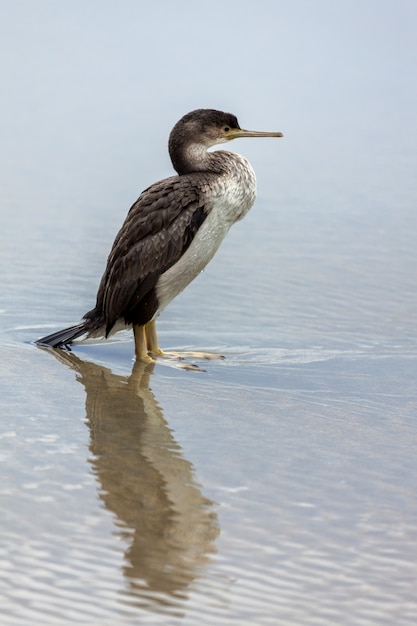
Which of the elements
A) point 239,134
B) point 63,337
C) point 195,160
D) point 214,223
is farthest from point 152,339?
point 239,134

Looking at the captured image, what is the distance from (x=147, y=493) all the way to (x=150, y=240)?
272 cm

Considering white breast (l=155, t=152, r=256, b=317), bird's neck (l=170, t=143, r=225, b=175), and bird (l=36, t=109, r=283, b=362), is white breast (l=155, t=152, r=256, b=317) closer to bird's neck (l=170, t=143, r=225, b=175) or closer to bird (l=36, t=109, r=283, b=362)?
bird (l=36, t=109, r=283, b=362)

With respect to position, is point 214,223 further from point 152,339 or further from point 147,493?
point 147,493

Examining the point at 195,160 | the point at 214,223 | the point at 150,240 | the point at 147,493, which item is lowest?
the point at 147,493

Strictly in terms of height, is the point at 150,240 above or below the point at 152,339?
above

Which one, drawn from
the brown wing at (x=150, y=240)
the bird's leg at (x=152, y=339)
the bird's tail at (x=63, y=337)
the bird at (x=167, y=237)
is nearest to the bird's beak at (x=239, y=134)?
the bird at (x=167, y=237)

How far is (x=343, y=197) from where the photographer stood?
42.5 ft

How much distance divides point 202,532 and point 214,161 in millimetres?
3518

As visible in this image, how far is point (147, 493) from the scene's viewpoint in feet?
15.6

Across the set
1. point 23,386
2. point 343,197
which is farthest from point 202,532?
point 343,197

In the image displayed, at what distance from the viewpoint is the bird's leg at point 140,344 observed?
7.28 metres

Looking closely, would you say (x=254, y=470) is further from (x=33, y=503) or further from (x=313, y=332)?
(x=313, y=332)

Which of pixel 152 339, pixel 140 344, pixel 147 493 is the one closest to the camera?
pixel 147 493

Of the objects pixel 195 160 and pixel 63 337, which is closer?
pixel 63 337
